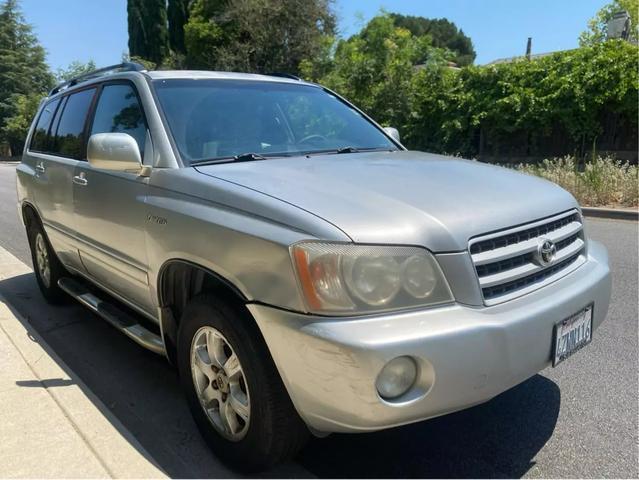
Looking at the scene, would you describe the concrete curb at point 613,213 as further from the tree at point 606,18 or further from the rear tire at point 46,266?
the tree at point 606,18

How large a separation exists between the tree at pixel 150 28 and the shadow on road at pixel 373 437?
42.7 metres

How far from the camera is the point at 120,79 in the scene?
3605mm

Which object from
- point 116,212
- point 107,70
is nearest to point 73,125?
point 107,70

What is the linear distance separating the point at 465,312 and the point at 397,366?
1.10 ft

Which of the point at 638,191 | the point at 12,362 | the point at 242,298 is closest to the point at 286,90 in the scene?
the point at 242,298

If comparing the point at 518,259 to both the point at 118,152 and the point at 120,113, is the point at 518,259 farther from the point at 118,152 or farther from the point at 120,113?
A: the point at 120,113

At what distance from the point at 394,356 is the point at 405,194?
741mm

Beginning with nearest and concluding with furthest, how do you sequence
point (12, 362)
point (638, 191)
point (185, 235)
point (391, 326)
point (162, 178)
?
point (391, 326)
point (185, 235)
point (162, 178)
point (12, 362)
point (638, 191)

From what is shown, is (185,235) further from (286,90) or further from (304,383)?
(286,90)

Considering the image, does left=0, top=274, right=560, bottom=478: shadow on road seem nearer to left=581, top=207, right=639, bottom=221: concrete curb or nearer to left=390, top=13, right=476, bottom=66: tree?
left=581, top=207, right=639, bottom=221: concrete curb

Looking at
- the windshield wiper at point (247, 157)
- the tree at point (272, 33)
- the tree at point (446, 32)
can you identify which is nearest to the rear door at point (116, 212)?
the windshield wiper at point (247, 157)

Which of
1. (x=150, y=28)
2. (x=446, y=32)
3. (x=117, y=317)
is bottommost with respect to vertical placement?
(x=117, y=317)

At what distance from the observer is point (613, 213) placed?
368 inches

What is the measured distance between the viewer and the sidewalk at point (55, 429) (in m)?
2.49
